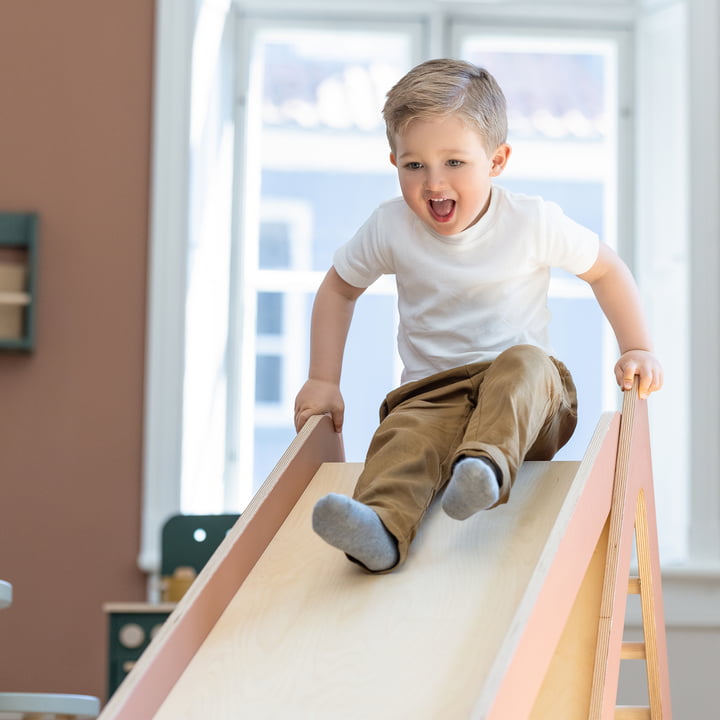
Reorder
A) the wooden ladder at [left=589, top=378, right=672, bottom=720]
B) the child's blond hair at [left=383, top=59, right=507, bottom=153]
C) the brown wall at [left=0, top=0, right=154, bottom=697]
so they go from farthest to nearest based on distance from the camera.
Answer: the brown wall at [left=0, top=0, right=154, bottom=697]
the child's blond hair at [left=383, top=59, right=507, bottom=153]
the wooden ladder at [left=589, top=378, right=672, bottom=720]

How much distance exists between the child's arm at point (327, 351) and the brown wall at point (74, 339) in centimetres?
111

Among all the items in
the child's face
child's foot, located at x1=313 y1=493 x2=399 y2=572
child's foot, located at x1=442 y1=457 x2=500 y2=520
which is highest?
the child's face

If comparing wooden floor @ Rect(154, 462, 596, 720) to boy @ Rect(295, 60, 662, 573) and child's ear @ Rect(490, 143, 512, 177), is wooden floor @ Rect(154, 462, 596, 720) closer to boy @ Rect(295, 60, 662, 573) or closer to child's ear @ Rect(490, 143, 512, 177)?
boy @ Rect(295, 60, 662, 573)

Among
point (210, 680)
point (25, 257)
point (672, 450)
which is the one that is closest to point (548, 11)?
point (672, 450)

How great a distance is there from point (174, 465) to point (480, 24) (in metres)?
1.33

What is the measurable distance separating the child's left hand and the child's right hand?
40 cm

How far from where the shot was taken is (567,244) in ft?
5.19

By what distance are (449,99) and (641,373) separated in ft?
1.43

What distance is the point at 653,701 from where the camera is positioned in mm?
1555

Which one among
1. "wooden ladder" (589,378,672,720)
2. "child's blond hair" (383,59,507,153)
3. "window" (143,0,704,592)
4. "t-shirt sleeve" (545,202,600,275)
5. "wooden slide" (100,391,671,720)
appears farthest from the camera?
"window" (143,0,704,592)

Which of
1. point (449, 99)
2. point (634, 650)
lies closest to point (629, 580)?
point (634, 650)

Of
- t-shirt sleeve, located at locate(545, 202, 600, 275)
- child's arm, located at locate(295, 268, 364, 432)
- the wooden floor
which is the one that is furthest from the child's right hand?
t-shirt sleeve, located at locate(545, 202, 600, 275)

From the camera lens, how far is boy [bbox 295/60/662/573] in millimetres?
1379

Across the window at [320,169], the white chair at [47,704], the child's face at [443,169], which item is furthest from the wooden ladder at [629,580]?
the window at [320,169]
